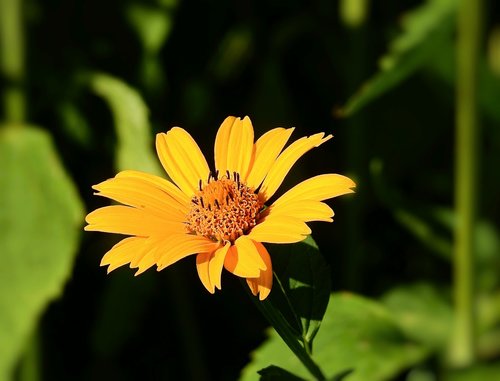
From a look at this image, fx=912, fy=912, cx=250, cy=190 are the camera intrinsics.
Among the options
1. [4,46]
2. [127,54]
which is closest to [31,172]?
[4,46]

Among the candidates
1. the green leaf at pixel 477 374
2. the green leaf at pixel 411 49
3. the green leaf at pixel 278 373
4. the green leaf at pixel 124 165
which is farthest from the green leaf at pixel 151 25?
the green leaf at pixel 278 373

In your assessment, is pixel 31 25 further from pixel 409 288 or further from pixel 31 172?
pixel 409 288

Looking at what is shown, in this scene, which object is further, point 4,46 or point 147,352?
point 147,352

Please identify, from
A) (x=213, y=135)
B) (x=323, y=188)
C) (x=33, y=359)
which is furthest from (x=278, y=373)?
(x=213, y=135)

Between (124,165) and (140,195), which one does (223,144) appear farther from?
(124,165)

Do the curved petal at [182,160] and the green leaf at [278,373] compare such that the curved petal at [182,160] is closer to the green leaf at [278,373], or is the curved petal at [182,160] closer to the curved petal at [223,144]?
Answer: the curved petal at [223,144]

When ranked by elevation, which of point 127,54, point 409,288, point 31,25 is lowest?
point 409,288
